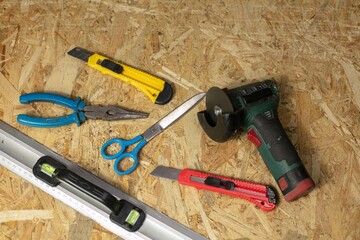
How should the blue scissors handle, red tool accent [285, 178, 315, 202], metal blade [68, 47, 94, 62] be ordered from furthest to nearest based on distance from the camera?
metal blade [68, 47, 94, 62], the blue scissors handle, red tool accent [285, 178, 315, 202]

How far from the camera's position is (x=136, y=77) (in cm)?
117

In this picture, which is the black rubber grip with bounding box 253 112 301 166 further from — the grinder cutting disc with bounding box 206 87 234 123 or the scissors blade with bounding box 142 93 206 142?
the scissors blade with bounding box 142 93 206 142

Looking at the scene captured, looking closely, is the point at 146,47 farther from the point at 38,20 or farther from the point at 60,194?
the point at 60,194

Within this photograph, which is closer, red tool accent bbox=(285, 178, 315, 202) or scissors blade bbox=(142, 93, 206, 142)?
red tool accent bbox=(285, 178, 315, 202)

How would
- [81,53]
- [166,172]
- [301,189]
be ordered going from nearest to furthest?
[301,189]
[166,172]
[81,53]

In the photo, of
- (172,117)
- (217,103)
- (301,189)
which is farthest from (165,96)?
(301,189)

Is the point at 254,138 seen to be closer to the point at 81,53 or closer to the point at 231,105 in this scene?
the point at 231,105

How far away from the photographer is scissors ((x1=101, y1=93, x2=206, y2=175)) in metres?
1.10

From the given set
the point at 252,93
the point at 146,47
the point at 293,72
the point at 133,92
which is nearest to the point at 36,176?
the point at 133,92

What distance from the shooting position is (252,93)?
3.41ft

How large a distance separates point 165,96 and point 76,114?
0.23 m

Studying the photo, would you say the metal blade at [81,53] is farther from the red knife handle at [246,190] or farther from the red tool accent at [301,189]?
the red tool accent at [301,189]

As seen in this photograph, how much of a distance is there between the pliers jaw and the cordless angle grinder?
206 mm

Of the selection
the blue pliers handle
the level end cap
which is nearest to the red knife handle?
the level end cap
